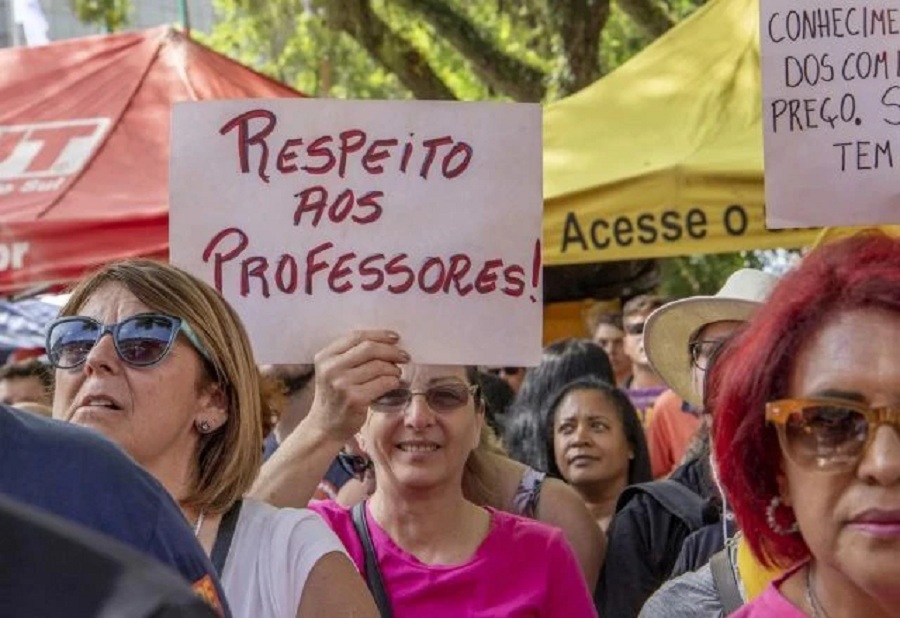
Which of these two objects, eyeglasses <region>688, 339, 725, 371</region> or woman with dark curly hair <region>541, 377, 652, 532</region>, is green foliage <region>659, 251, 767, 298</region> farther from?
eyeglasses <region>688, 339, 725, 371</region>

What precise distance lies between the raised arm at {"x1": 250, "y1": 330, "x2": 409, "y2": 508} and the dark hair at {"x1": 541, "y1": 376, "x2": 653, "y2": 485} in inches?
92.8

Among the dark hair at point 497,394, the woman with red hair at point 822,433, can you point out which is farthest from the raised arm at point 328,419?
the dark hair at point 497,394

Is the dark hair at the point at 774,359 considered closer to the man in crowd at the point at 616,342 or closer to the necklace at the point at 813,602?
the necklace at the point at 813,602

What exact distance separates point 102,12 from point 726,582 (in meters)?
13.2

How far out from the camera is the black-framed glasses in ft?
15.2

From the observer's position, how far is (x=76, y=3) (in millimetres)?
15547

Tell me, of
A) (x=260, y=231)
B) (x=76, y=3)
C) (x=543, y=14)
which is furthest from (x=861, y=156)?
(x=76, y=3)

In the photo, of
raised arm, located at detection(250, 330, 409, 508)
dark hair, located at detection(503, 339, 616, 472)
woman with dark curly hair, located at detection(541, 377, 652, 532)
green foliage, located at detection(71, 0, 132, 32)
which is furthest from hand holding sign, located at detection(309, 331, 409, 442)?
green foliage, located at detection(71, 0, 132, 32)

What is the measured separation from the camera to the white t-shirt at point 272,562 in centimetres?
314

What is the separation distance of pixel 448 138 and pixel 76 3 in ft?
40.3

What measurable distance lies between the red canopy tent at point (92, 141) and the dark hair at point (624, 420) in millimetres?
2321

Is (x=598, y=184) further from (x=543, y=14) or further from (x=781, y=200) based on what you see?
(x=543, y=14)

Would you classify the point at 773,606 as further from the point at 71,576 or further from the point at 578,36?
the point at 578,36

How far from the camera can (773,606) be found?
2.29 metres
